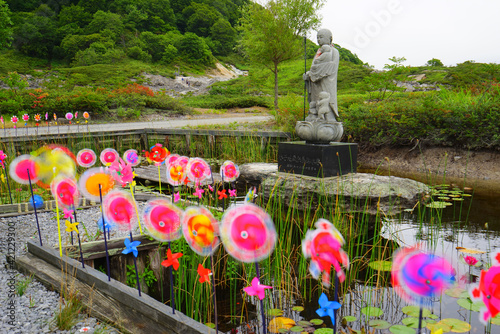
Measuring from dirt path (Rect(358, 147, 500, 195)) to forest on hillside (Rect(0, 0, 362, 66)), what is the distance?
25334 millimetres

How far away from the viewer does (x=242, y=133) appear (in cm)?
799

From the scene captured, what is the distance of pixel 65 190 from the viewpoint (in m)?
2.45

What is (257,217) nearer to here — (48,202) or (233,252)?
(233,252)

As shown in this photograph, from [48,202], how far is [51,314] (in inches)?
103

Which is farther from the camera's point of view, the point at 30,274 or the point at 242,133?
the point at 242,133

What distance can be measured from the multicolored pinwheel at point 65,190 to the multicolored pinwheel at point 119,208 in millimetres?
550

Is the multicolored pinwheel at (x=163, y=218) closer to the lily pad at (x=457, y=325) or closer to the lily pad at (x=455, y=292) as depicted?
the lily pad at (x=457, y=325)

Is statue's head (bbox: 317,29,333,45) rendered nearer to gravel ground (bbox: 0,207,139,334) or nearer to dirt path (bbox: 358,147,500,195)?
dirt path (bbox: 358,147,500,195)

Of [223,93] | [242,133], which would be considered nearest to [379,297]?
[242,133]

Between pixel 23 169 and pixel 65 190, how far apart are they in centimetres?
68

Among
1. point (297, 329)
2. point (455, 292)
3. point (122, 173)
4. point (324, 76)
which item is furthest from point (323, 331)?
point (324, 76)

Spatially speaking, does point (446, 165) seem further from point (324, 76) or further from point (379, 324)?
point (379, 324)

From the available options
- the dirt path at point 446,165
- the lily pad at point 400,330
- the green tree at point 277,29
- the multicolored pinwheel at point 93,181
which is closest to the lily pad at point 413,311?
the lily pad at point 400,330

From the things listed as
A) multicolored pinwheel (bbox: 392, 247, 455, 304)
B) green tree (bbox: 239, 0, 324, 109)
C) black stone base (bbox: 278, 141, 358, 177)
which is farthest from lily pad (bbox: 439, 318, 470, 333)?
green tree (bbox: 239, 0, 324, 109)
